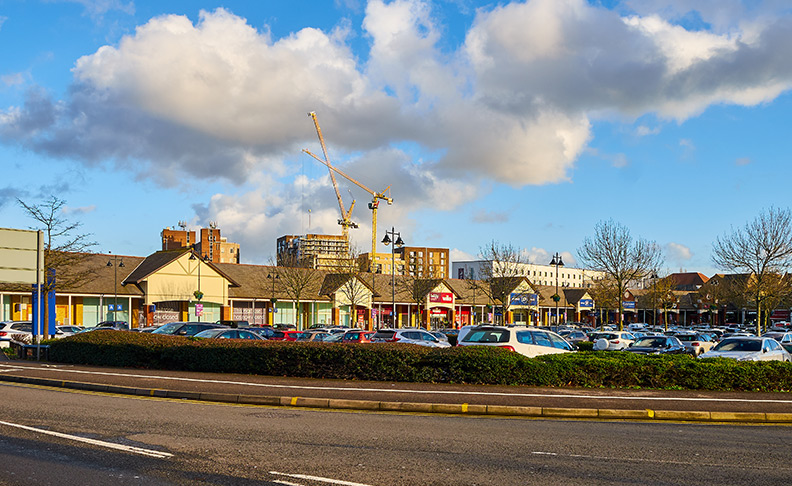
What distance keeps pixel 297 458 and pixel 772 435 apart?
26.3 feet

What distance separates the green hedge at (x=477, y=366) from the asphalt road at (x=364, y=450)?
461 cm

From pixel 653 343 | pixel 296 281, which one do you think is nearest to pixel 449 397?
pixel 653 343

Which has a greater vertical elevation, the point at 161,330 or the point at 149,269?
the point at 149,269

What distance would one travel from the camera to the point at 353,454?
9.59 m

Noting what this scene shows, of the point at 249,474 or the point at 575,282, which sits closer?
the point at 249,474

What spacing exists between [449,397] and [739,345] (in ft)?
46.3

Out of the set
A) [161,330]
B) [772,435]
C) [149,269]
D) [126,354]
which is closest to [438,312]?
[149,269]

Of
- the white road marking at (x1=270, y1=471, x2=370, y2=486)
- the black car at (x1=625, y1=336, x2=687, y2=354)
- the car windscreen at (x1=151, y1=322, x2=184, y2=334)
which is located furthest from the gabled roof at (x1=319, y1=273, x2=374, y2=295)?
the white road marking at (x1=270, y1=471, x2=370, y2=486)

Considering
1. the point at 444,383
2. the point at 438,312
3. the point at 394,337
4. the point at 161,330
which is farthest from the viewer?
the point at 438,312

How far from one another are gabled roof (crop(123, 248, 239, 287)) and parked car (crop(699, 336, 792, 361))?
45296 millimetres

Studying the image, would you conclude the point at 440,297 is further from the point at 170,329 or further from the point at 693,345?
the point at 170,329

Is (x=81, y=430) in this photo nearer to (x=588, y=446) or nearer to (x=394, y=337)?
(x=588, y=446)

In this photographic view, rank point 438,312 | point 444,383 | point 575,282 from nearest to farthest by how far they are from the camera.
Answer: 1. point 444,383
2. point 438,312
3. point 575,282

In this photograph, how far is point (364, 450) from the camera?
9883 millimetres
